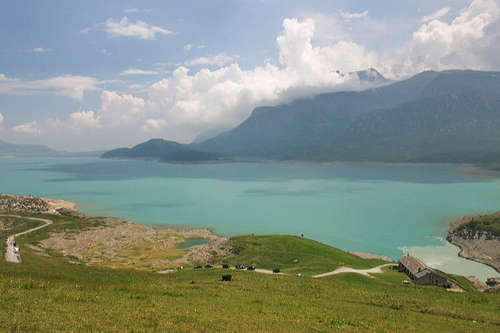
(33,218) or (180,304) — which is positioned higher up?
(180,304)

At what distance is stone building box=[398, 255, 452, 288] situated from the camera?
134ft

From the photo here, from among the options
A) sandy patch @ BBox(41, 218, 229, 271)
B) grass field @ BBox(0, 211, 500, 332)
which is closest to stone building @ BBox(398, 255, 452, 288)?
grass field @ BBox(0, 211, 500, 332)

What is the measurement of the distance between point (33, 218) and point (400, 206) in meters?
132

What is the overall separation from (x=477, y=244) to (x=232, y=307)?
80751 mm

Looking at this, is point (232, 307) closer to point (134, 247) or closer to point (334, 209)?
point (134, 247)

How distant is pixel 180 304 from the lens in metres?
18.7

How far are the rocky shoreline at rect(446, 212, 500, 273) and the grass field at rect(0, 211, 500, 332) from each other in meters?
50.9

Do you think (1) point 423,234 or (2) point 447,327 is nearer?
(2) point 447,327

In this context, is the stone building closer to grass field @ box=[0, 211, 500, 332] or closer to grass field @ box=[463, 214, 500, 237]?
grass field @ box=[0, 211, 500, 332]

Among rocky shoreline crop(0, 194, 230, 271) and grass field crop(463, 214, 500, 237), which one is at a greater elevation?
grass field crop(463, 214, 500, 237)

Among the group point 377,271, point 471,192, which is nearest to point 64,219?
point 377,271

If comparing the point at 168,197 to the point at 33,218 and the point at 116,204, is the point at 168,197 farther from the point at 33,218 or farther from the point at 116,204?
the point at 33,218

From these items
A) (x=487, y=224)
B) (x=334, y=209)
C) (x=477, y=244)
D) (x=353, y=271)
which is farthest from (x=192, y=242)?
(x=487, y=224)

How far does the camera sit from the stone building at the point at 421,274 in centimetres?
4072
